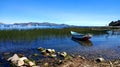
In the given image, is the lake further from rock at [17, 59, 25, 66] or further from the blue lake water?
rock at [17, 59, 25, 66]

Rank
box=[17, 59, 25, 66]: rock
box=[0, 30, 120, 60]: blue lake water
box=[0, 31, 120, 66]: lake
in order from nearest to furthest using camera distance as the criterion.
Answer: box=[17, 59, 25, 66]: rock < box=[0, 31, 120, 66]: lake < box=[0, 30, 120, 60]: blue lake water

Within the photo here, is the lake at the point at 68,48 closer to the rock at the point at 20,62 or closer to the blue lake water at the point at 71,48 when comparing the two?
the blue lake water at the point at 71,48

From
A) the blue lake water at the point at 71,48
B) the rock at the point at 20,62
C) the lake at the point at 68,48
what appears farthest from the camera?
the blue lake water at the point at 71,48

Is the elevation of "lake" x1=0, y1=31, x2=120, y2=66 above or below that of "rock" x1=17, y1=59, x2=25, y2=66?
below

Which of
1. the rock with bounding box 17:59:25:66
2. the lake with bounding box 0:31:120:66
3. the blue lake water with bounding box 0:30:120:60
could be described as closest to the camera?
the rock with bounding box 17:59:25:66

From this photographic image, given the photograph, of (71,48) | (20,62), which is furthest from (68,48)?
(20,62)

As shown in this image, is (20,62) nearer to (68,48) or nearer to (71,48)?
(68,48)

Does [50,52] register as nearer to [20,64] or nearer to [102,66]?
[20,64]

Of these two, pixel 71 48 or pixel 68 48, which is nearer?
pixel 68 48

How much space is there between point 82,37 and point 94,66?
28942 mm

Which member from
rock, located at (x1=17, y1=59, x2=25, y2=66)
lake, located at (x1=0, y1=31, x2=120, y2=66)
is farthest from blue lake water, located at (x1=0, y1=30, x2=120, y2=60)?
rock, located at (x1=17, y1=59, x2=25, y2=66)

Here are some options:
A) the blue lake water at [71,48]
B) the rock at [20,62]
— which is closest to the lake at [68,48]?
the blue lake water at [71,48]

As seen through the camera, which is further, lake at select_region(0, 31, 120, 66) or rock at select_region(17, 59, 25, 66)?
lake at select_region(0, 31, 120, 66)

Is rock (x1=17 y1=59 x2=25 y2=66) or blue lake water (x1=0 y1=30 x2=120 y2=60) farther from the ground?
rock (x1=17 y1=59 x2=25 y2=66)
